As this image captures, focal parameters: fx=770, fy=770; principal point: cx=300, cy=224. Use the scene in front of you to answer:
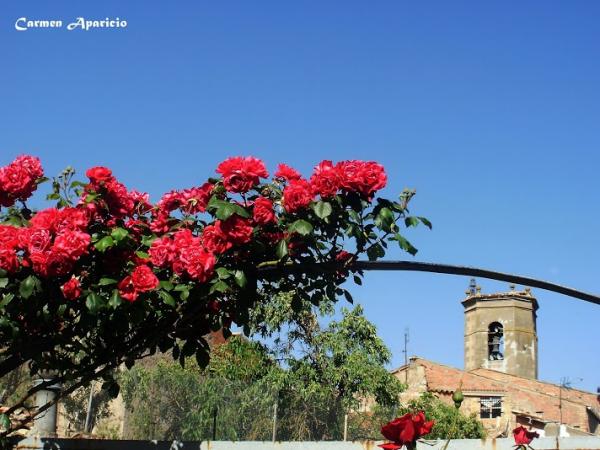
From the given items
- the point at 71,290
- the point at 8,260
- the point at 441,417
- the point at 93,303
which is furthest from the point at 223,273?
the point at 441,417

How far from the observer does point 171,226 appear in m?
4.67

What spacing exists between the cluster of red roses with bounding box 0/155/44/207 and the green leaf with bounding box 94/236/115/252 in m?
0.77

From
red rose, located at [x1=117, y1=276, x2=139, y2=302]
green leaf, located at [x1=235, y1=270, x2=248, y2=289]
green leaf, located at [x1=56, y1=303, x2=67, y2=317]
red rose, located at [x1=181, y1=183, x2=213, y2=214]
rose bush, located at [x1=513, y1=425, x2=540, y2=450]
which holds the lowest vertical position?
rose bush, located at [x1=513, y1=425, x2=540, y2=450]

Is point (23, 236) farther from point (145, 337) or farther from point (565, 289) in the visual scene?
point (565, 289)

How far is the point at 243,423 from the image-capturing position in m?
12.5

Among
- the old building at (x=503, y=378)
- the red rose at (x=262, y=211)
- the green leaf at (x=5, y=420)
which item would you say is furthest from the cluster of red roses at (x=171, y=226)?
the old building at (x=503, y=378)

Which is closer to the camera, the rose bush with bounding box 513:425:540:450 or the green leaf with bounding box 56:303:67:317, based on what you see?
the green leaf with bounding box 56:303:67:317

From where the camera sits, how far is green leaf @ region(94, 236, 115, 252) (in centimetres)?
429

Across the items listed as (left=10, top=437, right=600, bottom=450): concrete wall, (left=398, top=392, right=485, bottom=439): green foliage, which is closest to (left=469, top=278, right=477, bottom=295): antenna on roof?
(left=398, top=392, right=485, bottom=439): green foliage

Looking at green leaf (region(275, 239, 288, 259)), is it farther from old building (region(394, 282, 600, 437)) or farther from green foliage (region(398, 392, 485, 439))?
old building (region(394, 282, 600, 437))

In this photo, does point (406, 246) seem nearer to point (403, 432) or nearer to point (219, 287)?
point (219, 287)

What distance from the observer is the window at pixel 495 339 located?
54291 mm

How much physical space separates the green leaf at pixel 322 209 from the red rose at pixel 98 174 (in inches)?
50.0

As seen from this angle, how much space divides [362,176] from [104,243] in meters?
1.49
